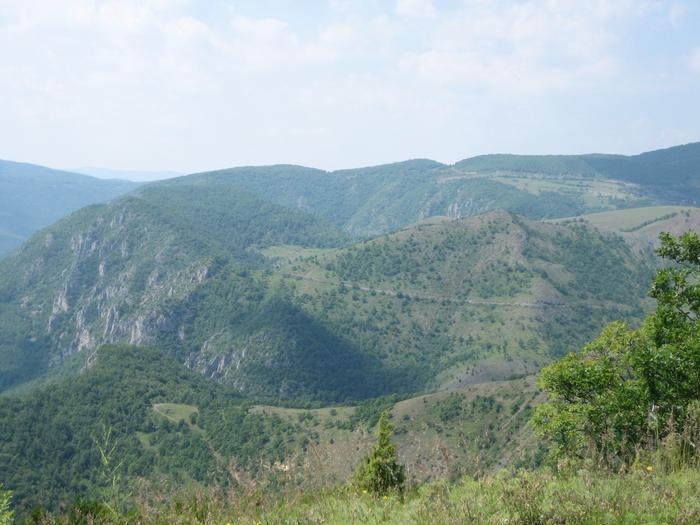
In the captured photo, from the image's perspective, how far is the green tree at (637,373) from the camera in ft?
64.2

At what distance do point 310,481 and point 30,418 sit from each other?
117383 millimetres

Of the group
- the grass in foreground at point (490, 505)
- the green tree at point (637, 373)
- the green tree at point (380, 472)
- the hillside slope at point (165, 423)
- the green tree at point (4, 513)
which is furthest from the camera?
the hillside slope at point (165, 423)

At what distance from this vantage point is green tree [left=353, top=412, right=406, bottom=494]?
44.1ft

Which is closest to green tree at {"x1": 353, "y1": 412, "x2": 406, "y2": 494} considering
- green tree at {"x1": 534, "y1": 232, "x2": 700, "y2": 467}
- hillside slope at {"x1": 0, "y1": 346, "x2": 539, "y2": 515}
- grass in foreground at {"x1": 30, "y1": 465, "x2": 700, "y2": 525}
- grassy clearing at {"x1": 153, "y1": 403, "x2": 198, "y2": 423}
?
grass in foreground at {"x1": 30, "y1": 465, "x2": 700, "y2": 525}

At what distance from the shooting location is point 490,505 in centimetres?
921

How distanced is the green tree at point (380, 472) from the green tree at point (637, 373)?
4.85m

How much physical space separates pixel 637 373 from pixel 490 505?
15.0 m

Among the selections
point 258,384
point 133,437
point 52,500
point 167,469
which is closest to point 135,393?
point 133,437

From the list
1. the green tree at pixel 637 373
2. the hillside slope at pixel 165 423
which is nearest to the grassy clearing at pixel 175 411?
the hillside slope at pixel 165 423

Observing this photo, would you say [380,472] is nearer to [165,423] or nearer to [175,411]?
[165,423]

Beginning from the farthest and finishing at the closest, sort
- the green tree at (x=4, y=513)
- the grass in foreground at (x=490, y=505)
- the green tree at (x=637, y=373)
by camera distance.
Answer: the green tree at (x=637, y=373) → the green tree at (x=4, y=513) → the grass in foreground at (x=490, y=505)

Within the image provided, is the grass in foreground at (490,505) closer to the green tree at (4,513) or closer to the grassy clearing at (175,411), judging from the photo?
the green tree at (4,513)

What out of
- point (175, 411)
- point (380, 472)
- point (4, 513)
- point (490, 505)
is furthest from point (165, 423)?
point (490, 505)

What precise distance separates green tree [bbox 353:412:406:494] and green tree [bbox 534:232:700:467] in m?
4.85
